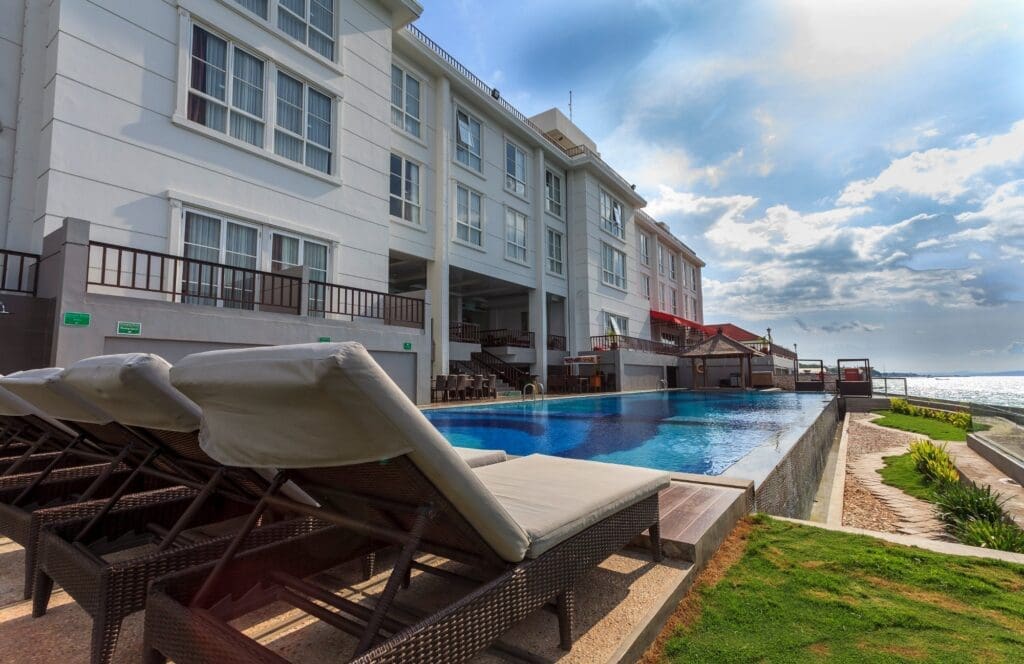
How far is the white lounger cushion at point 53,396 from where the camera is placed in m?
1.85

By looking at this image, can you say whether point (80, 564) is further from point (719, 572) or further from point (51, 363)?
point (51, 363)

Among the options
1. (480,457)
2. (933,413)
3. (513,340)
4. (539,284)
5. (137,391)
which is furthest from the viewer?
(513,340)

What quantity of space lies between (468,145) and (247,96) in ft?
24.8

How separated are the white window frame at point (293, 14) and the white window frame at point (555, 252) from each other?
34.3 ft

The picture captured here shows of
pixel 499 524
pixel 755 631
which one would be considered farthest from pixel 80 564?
pixel 755 631

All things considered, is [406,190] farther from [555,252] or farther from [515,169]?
[555,252]

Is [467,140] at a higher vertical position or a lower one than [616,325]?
higher

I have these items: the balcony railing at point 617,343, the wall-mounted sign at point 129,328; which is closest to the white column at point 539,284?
the balcony railing at point 617,343

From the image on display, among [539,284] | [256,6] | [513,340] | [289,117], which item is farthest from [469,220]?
[256,6]

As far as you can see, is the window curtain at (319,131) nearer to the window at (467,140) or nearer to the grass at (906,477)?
the window at (467,140)

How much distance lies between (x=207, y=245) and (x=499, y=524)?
9.71 metres

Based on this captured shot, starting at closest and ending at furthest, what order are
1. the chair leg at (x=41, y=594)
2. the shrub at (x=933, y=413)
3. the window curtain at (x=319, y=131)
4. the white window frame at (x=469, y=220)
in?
1. the chair leg at (x=41, y=594)
2. the window curtain at (x=319, y=131)
3. the shrub at (x=933, y=413)
4. the white window frame at (x=469, y=220)

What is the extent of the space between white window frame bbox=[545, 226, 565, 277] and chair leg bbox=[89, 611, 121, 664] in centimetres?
1866

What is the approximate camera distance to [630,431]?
27.6 feet
